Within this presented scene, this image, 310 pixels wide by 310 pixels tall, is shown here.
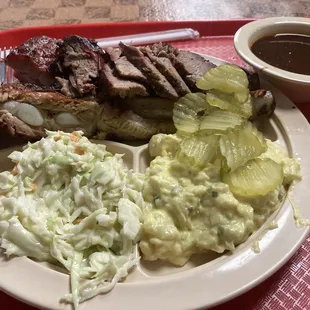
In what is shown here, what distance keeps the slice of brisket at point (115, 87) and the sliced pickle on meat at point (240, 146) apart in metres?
0.55

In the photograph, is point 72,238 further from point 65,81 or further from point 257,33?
point 257,33

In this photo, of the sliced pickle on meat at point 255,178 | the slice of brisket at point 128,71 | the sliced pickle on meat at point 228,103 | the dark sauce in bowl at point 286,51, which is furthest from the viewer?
the dark sauce in bowl at point 286,51

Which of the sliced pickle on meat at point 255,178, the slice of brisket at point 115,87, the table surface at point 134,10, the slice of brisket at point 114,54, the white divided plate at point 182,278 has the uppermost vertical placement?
the slice of brisket at point 114,54

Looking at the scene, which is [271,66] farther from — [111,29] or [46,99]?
[111,29]

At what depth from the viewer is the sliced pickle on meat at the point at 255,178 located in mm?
1794

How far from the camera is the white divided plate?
1535 mm

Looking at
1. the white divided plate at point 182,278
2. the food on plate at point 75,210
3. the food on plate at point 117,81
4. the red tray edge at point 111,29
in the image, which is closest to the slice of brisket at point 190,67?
the food on plate at point 117,81

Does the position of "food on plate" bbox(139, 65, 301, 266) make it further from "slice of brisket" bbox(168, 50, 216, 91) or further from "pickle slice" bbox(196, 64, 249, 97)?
"slice of brisket" bbox(168, 50, 216, 91)

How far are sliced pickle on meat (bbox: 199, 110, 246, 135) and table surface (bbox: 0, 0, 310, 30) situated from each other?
8.06 ft

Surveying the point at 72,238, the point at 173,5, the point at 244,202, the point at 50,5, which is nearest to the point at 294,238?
the point at 244,202

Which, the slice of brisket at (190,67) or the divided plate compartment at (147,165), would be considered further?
the slice of brisket at (190,67)

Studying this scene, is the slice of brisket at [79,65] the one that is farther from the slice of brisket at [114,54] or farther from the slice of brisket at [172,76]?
the slice of brisket at [172,76]

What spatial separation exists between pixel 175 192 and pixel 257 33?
1.45m

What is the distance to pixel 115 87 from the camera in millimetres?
2135
